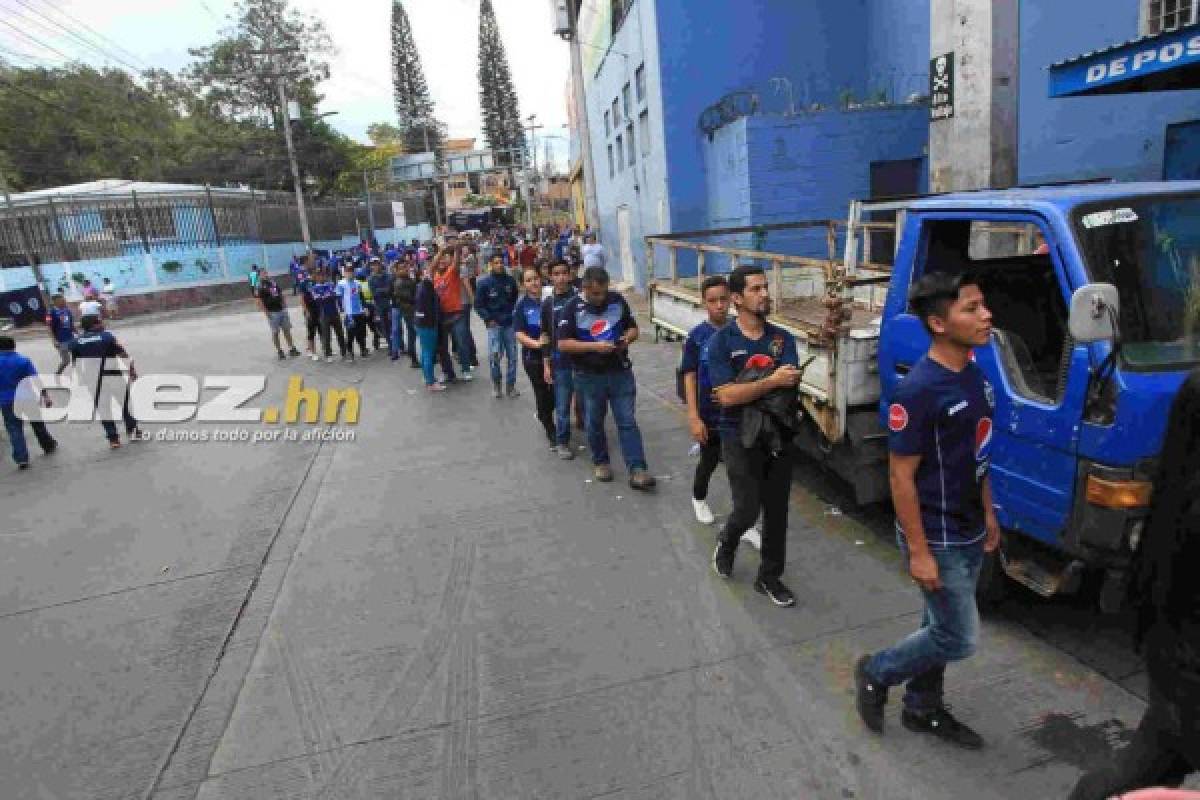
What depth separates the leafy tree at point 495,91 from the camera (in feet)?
232

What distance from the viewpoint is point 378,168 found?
186 ft

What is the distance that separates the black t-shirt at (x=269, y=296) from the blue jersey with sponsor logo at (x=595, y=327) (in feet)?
31.3

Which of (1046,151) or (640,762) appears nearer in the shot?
(640,762)

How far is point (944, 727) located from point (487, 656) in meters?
2.04

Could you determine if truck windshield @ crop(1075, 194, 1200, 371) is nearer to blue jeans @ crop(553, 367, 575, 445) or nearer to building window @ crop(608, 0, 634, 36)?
blue jeans @ crop(553, 367, 575, 445)

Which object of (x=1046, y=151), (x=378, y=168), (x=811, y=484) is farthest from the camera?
(x=378, y=168)

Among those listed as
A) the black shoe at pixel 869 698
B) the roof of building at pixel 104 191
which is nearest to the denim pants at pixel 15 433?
the black shoe at pixel 869 698

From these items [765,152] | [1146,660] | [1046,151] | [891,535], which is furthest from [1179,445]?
[765,152]

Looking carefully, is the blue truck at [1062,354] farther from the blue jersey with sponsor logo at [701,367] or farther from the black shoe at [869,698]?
the black shoe at [869,698]

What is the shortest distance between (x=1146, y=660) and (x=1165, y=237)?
2.13m

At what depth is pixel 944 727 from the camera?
9.29 ft

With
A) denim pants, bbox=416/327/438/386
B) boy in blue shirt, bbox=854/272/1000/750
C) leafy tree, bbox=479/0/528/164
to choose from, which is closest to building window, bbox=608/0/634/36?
denim pants, bbox=416/327/438/386

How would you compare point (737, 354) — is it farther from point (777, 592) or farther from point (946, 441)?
point (946, 441)

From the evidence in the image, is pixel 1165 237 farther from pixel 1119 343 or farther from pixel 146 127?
pixel 146 127
